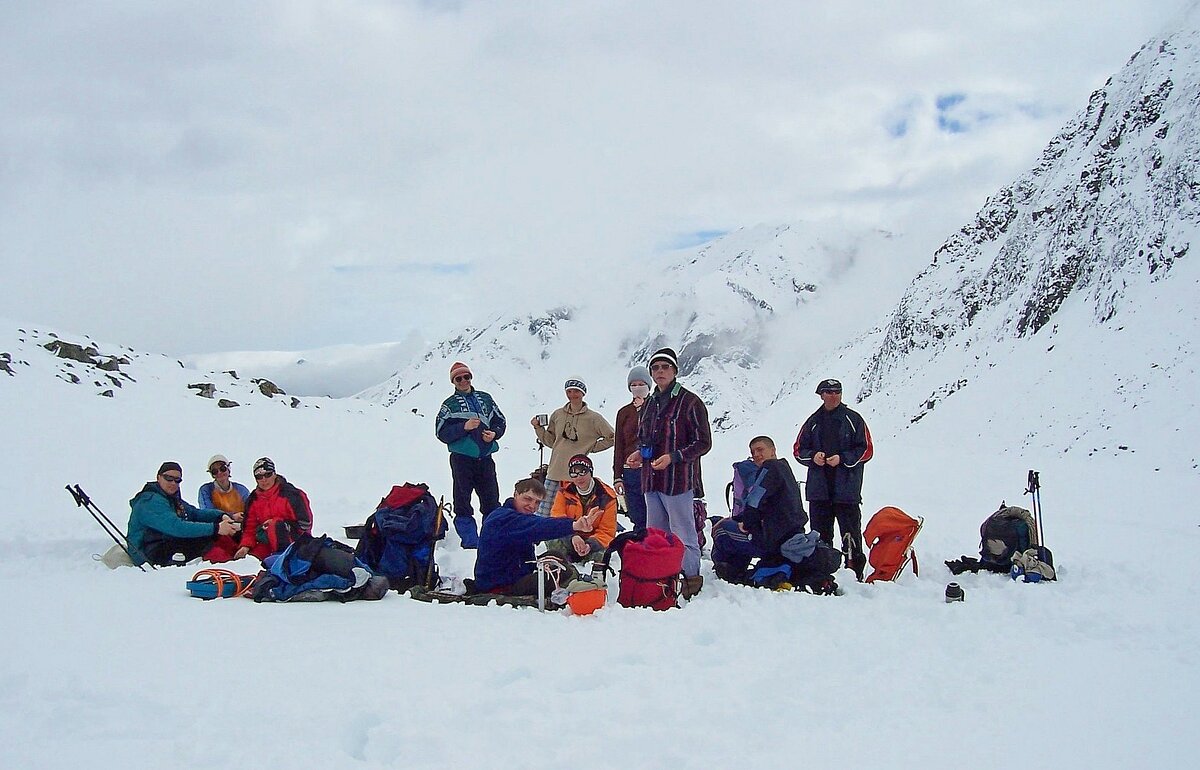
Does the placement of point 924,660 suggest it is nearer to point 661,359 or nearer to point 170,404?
point 661,359

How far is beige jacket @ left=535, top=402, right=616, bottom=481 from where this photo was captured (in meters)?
9.27

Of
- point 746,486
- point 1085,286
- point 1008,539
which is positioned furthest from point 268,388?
point 1085,286

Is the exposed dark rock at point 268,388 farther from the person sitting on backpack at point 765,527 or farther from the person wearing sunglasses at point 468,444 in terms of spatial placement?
the person sitting on backpack at point 765,527

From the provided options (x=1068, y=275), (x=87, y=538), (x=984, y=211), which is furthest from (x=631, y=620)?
(x=984, y=211)

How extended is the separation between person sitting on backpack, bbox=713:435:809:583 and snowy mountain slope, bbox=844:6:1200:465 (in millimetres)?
17956

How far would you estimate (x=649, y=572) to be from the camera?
253 inches

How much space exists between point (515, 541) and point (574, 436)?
8.75 feet

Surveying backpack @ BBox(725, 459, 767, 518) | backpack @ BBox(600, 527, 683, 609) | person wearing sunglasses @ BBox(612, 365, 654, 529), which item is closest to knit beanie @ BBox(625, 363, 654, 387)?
person wearing sunglasses @ BBox(612, 365, 654, 529)

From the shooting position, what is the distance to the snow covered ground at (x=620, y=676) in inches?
146

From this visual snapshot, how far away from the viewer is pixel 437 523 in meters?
7.23

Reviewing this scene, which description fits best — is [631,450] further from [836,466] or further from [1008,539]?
[1008,539]

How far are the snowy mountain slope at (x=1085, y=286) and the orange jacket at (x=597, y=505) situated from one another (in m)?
18.6

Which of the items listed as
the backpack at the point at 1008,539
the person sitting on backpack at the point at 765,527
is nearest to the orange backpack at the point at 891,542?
the backpack at the point at 1008,539

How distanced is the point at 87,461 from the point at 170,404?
273 inches
